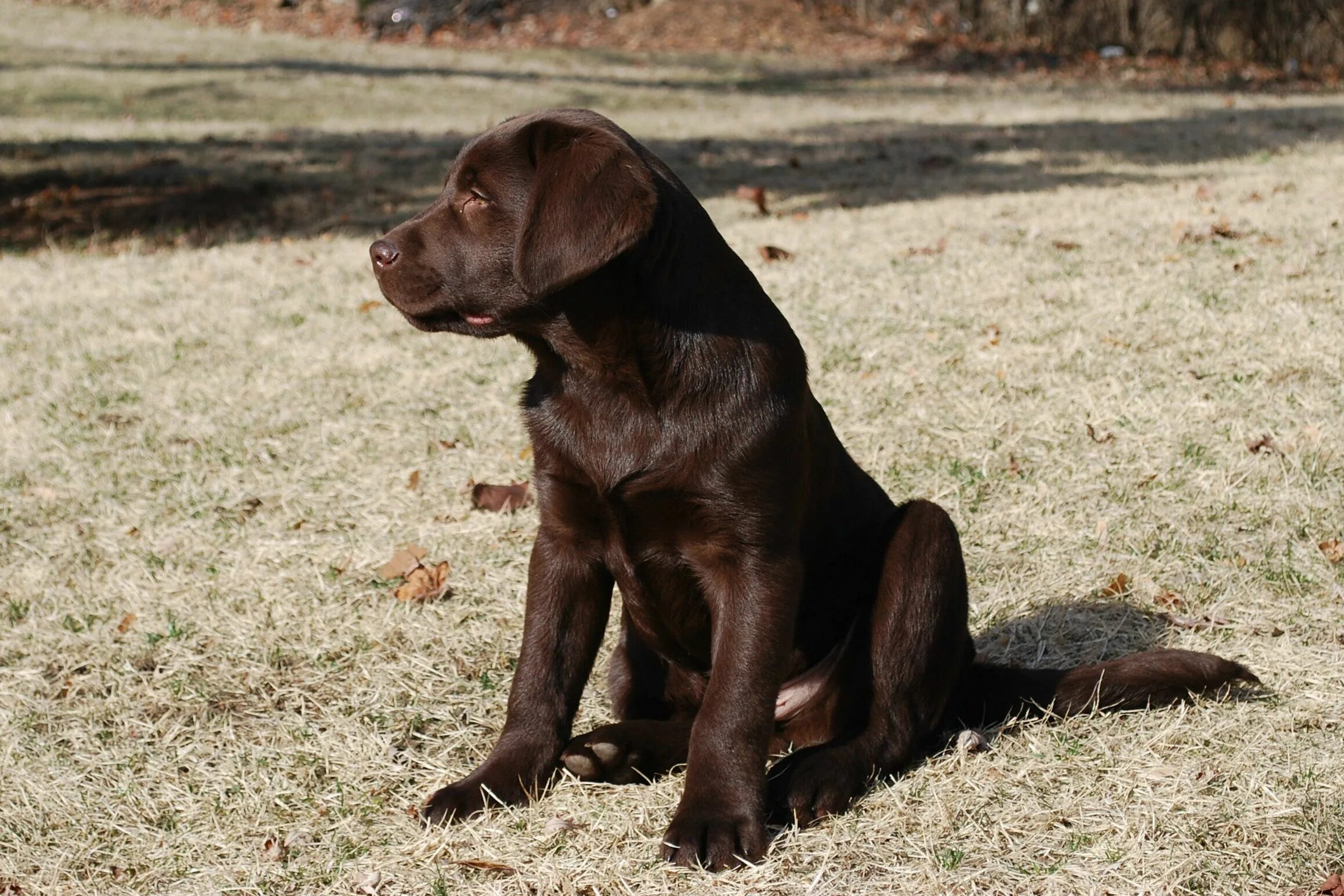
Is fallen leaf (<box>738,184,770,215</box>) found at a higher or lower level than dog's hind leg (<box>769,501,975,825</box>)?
higher

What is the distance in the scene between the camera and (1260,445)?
521 centimetres

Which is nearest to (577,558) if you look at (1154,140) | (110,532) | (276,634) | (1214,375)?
(276,634)

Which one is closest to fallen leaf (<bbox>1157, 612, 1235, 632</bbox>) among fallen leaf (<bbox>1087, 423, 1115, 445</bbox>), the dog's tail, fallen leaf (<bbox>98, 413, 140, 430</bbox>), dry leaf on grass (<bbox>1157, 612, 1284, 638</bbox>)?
dry leaf on grass (<bbox>1157, 612, 1284, 638</bbox>)

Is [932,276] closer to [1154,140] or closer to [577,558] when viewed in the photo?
[577,558]

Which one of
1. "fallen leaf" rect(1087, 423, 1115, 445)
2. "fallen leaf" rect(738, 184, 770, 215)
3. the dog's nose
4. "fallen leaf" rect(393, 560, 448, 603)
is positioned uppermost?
the dog's nose

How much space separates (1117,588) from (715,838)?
203 centimetres

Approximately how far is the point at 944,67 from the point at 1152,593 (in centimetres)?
1808

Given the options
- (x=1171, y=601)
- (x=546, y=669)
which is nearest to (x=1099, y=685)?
(x=1171, y=601)

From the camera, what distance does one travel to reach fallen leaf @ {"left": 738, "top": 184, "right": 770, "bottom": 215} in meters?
10.4

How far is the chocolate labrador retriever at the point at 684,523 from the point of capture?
9.63ft

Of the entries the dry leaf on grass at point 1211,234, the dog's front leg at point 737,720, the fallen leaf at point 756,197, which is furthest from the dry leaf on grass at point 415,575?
the fallen leaf at point 756,197

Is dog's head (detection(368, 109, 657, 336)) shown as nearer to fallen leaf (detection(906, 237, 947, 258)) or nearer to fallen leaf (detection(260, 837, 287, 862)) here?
fallen leaf (detection(260, 837, 287, 862))

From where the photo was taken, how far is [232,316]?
791 centimetres

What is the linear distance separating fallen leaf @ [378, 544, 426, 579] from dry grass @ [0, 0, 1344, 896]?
11 centimetres
